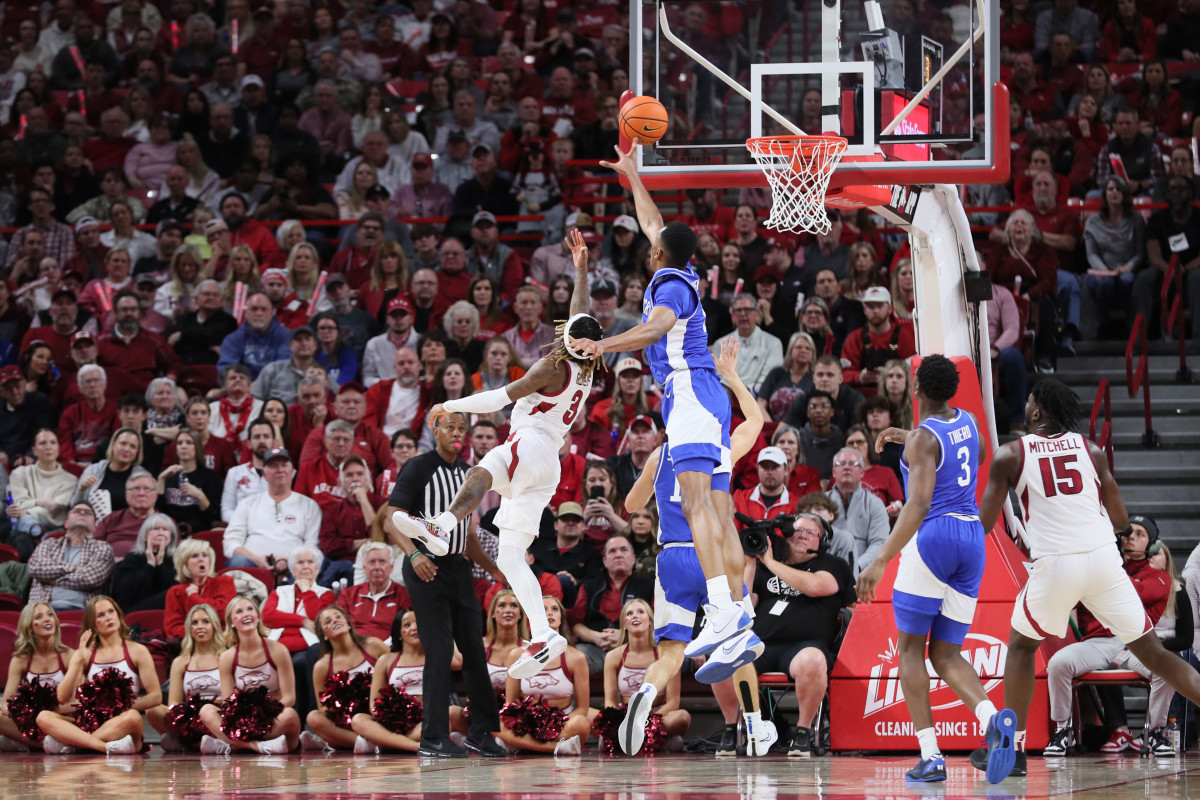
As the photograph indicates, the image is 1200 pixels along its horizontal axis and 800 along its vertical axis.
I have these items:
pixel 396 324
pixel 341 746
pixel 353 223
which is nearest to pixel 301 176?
pixel 353 223

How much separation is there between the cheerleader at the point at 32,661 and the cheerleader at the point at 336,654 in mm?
2012

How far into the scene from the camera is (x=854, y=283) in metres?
14.7

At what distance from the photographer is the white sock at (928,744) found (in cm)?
768

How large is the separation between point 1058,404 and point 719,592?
80.5 inches

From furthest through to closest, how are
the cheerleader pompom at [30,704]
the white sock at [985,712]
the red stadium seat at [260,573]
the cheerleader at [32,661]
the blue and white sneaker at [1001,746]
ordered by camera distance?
the red stadium seat at [260,573] → the cheerleader at [32,661] → the cheerleader pompom at [30,704] → the white sock at [985,712] → the blue and white sneaker at [1001,746]

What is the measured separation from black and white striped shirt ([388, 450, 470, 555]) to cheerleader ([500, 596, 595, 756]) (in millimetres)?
1148

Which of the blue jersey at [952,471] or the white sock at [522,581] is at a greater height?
the blue jersey at [952,471]

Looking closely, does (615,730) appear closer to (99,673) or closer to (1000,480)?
(1000,480)

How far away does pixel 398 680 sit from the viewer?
1113 cm

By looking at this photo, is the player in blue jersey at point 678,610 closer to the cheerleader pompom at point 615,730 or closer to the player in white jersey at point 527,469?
the player in white jersey at point 527,469

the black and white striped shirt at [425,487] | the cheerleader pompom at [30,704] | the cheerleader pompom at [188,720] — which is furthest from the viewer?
the cheerleader pompom at [30,704]

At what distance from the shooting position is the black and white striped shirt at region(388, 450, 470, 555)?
10.2 meters

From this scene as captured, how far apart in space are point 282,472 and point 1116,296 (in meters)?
8.26

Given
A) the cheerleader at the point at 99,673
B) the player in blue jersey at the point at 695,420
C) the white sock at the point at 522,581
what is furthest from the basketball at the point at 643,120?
the cheerleader at the point at 99,673
